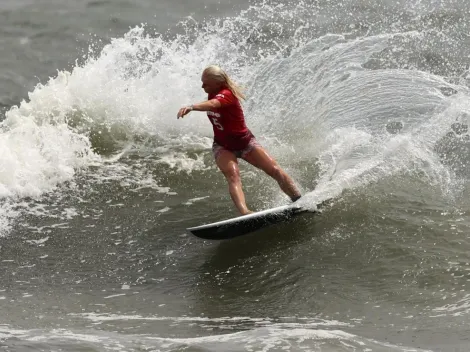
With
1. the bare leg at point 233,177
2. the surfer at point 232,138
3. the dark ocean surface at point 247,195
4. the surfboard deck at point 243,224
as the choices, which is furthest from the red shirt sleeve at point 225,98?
the dark ocean surface at point 247,195

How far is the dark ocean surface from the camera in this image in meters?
6.59

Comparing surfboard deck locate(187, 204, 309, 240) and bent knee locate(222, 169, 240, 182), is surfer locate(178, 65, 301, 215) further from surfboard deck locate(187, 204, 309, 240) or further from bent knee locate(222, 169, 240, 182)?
surfboard deck locate(187, 204, 309, 240)

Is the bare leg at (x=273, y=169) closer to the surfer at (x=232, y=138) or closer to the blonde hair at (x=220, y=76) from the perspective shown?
the surfer at (x=232, y=138)

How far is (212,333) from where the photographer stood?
6324 millimetres

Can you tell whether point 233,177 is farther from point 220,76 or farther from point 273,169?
point 220,76

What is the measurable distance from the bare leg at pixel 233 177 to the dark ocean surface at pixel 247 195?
47cm

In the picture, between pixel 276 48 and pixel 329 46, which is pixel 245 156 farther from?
pixel 276 48

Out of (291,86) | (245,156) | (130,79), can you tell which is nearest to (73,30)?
(130,79)

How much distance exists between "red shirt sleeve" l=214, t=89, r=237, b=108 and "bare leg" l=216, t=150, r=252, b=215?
0.60 m

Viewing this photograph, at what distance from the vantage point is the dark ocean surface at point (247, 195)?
6.59 m

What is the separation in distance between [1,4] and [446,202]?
10.7 metres

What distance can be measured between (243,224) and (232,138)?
0.97 m

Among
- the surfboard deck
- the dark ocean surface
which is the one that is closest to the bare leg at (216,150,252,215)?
the surfboard deck

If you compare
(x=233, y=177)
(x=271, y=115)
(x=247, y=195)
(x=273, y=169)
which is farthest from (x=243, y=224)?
(x=271, y=115)
